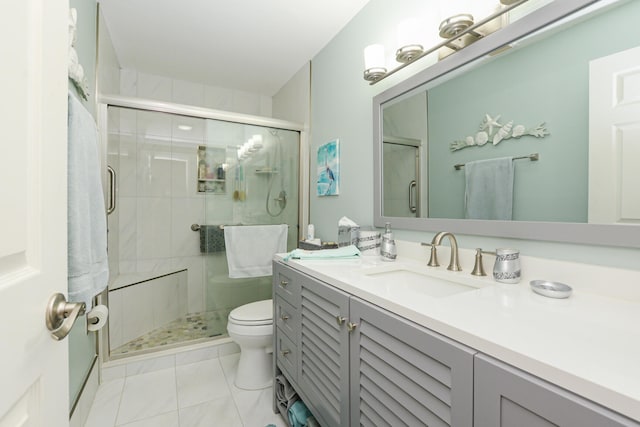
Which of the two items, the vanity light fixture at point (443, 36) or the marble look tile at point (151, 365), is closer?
the vanity light fixture at point (443, 36)

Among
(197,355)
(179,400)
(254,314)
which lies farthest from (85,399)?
(254,314)

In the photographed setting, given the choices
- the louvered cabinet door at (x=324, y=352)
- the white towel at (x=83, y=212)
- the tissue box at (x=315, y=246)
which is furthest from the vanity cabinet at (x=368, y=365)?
the white towel at (x=83, y=212)

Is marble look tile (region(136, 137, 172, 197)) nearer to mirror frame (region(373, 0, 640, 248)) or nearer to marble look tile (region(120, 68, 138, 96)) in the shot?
marble look tile (region(120, 68, 138, 96))

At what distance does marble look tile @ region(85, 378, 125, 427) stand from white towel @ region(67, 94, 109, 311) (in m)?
0.86

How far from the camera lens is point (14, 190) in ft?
1.48

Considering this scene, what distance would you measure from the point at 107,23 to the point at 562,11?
8.11ft

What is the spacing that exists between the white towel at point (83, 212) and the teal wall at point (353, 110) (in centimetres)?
130

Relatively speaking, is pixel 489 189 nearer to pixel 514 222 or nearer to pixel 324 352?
pixel 514 222

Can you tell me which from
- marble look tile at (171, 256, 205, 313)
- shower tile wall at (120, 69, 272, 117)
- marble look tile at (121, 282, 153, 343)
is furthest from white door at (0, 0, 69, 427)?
shower tile wall at (120, 69, 272, 117)

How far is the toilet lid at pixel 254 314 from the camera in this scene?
178 centimetres

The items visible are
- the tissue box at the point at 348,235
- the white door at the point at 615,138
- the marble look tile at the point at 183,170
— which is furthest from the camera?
the marble look tile at the point at 183,170

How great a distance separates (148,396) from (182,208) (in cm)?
166

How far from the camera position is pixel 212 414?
1.56m

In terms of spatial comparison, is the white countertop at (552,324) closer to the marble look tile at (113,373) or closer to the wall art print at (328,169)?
the wall art print at (328,169)
